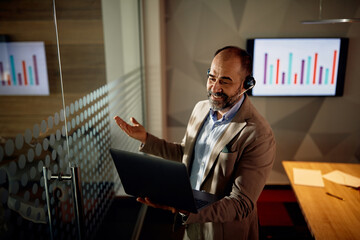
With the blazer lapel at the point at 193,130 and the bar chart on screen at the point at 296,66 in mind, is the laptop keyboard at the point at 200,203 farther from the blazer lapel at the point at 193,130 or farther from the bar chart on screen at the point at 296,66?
the bar chart on screen at the point at 296,66

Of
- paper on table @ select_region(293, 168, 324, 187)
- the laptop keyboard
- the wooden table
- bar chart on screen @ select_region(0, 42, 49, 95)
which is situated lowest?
the wooden table

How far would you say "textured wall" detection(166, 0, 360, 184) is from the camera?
3299 millimetres

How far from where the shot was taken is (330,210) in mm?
2027

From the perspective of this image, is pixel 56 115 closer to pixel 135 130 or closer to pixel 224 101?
pixel 135 130

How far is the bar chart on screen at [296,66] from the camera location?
334 cm

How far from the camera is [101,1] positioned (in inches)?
73.7

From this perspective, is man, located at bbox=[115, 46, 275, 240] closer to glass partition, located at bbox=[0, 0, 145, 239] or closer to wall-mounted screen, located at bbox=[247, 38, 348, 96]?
glass partition, located at bbox=[0, 0, 145, 239]

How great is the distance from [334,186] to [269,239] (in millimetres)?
709

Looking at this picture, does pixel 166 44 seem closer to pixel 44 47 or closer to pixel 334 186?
pixel 334 186

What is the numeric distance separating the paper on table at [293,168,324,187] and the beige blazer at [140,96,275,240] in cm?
89

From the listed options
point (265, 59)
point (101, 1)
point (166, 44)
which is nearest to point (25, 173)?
point (101, 1)

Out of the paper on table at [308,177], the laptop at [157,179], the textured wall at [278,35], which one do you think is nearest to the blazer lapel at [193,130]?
the laptop at [157,179]

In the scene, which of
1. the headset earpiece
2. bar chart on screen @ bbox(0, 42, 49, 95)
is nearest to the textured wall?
the headset earpiece

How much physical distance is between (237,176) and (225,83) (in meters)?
0.51
